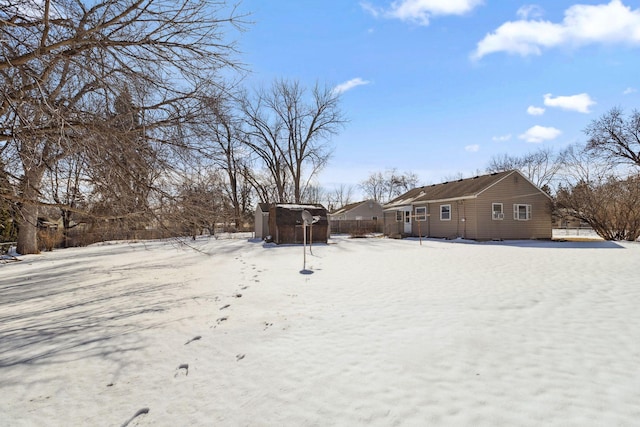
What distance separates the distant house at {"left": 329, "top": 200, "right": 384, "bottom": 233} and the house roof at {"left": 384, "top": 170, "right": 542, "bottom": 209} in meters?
4.68

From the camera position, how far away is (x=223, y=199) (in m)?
8.47

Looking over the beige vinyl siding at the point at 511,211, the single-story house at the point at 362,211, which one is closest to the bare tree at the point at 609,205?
the beige vinyl siding at the point at 511,211

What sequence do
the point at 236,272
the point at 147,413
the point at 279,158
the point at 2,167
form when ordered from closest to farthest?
the point at 147,413, the point at 2,167, the point at 236,272, the point at 279,158

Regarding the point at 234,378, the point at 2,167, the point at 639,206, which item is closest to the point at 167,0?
the point at 2,167

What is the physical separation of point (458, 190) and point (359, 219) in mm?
15795

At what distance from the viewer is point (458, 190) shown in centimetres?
2319

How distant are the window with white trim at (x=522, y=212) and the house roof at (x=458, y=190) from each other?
195 cm

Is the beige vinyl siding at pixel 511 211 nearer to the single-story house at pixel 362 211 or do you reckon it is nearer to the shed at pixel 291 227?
the shed at pixel 291 227

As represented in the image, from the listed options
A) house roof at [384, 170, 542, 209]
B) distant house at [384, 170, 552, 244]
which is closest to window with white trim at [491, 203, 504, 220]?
distant house at [384, 170, 552, 244]

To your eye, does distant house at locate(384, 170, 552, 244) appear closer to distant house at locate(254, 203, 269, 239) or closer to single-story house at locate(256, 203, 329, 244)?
single-story house at locate(256, 203, 329, 244)

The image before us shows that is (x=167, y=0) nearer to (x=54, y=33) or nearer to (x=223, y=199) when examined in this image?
(x=54, y=33)

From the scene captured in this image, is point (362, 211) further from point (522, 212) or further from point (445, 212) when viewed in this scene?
point (522, 212)

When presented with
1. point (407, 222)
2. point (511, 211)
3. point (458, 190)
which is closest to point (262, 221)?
point (407, 222)

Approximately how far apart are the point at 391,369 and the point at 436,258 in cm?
944
